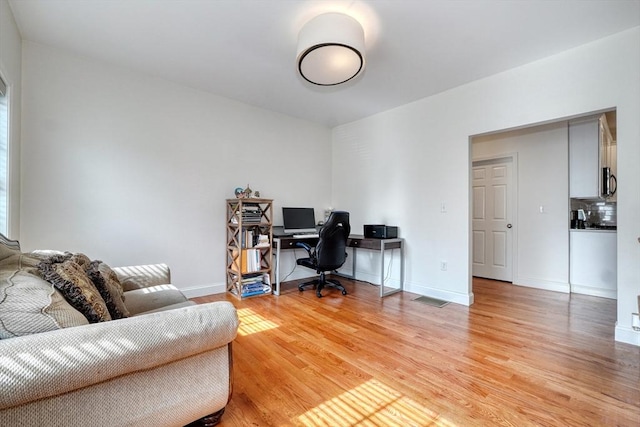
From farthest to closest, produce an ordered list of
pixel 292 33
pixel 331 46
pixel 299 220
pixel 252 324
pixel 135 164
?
pixel 299 220, pixel 135 164, pixel 252 324, pixel 292 33, pixel 331 46

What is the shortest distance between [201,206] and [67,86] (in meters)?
1.67

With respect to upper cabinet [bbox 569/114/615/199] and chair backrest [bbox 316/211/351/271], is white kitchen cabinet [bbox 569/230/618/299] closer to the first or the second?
upper cabinet [bbox 569/114/615/199]

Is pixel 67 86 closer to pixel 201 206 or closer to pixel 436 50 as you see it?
pixel 201 206

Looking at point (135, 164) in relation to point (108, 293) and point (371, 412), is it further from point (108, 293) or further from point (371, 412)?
point (371, 412)

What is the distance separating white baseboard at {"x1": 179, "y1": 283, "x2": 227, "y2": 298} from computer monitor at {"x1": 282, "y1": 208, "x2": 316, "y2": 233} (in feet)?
3.74

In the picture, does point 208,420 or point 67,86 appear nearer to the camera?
point 208,420

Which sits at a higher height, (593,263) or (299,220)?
(299,220)

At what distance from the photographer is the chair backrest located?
3537mm

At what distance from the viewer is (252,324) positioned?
8.87ft

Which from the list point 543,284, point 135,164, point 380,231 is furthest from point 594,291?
point 135,164

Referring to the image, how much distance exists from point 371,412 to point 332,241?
7.29ft

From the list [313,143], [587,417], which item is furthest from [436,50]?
[587,417]

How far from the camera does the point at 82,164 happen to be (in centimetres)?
279

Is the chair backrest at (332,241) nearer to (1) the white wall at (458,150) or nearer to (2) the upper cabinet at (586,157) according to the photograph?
(1) the white wall at (458,150)
